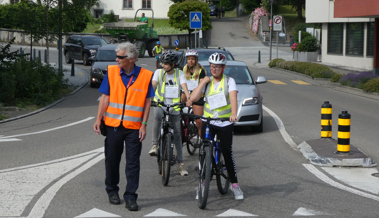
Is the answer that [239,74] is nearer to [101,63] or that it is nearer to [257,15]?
[101,63]

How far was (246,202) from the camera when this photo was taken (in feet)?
22.8

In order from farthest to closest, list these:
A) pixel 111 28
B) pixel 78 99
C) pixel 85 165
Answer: pixel 111 28 → pixel 78 99 → pixel 85 165

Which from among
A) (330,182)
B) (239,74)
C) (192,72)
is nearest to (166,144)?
(192,72)

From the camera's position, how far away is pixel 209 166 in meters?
6.58

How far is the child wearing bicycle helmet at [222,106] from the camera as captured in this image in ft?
22.6

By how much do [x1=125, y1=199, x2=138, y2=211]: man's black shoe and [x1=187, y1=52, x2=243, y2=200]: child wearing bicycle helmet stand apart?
3.87ft

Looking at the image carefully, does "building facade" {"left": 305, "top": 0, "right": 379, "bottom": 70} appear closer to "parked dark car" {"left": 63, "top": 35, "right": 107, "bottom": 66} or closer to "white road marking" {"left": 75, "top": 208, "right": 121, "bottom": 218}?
"parked dark car" {"left": 63, "top": 35, "right": 107, "bottom": 66}

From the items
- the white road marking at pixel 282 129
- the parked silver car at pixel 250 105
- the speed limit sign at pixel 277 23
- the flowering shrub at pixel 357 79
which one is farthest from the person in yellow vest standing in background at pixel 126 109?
the speed limit sign at pixel 277 23

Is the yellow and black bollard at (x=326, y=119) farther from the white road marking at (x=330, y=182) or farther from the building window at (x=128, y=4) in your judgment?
the building window at (x=128, y=4)

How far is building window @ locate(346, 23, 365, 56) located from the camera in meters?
33.3

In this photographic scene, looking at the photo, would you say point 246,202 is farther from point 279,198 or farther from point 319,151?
point 319,151

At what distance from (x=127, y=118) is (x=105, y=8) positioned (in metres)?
79.7

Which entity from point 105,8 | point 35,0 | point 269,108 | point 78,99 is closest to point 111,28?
point 35,0

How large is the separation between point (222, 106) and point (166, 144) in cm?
121
